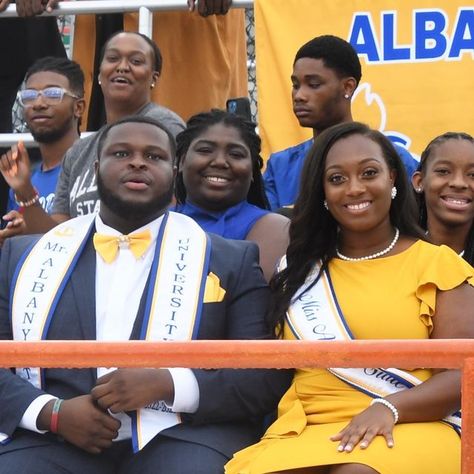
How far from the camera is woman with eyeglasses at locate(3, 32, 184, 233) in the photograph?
507 centimetres

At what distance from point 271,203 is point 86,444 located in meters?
1.97

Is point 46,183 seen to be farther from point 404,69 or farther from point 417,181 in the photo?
point 417,181

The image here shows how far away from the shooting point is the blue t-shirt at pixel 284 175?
544 cm

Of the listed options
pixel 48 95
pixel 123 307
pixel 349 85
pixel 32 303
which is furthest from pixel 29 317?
pixel 48 95

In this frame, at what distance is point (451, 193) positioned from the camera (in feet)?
15.0

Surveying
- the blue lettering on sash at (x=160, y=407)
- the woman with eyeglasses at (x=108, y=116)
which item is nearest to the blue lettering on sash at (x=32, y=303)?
the blue lettering on sash at (x=160, y=407)

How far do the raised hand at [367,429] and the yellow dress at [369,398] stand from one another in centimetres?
2

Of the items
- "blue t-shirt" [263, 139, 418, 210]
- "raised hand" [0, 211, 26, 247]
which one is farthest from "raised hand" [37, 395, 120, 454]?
"blue t-shirt" [263, 139, 418, 210]

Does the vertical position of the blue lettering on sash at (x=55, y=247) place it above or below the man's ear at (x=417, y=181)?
below

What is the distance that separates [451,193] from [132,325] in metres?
1.35

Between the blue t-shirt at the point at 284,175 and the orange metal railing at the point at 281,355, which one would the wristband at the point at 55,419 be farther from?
the blue t-shirt at the point at 284,175

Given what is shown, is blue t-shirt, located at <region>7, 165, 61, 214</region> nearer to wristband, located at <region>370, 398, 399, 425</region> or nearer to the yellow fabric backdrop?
the yellow fabric backdrop

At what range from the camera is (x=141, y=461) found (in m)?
3.77

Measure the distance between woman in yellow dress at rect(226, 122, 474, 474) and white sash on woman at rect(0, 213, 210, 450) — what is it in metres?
0.28
